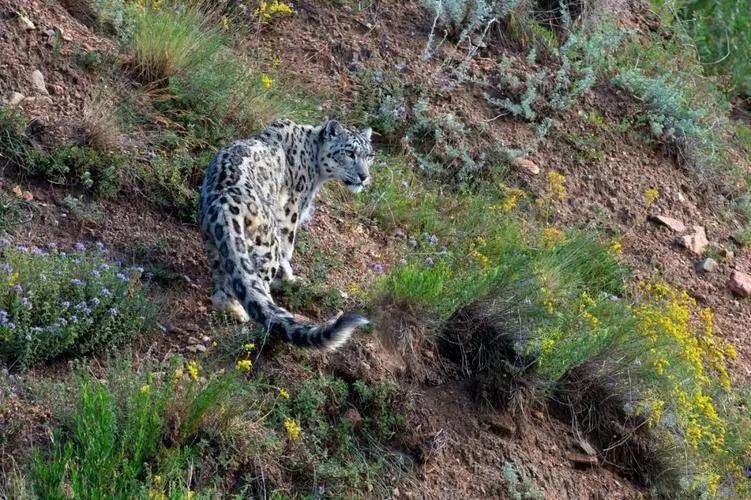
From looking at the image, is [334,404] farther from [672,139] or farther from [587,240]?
[672,139]

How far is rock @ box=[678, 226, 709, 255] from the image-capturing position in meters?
9.79

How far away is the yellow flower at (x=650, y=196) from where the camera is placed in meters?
9.41

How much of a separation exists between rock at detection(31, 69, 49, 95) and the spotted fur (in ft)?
4.68

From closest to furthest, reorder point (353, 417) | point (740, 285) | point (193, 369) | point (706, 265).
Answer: point (193, 369), point (353, 417), point (740, 285), point (706, 265)

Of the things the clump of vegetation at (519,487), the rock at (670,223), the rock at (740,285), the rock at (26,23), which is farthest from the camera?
the rock at (670,223)

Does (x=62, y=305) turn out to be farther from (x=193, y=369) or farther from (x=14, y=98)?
(x=14, y=98)

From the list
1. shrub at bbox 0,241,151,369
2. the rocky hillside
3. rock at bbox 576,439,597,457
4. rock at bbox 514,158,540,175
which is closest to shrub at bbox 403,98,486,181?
the rocky hillside

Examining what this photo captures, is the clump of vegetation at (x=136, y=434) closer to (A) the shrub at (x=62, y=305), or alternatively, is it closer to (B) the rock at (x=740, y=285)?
(A) the shrub at (x=62, y=305)

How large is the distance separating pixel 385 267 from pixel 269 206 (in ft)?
4.07

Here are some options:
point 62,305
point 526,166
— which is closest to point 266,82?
point 526,166

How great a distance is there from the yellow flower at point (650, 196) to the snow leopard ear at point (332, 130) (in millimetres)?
2945

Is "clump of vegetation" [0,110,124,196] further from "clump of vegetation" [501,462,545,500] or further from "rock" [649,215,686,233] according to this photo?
"rock" [649,215,686,233]

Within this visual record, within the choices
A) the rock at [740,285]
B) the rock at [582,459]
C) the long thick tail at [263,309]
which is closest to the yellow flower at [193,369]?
the long thick tail at [263,309]

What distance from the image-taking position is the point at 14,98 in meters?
7.43
